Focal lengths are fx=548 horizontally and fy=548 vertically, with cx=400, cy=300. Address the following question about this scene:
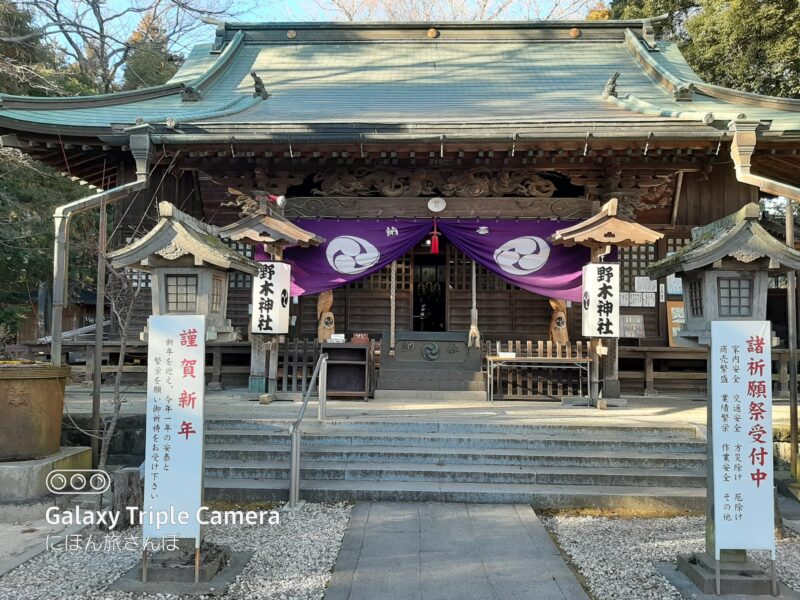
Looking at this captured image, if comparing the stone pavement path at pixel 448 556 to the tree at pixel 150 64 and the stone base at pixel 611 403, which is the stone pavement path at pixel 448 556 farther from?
the tree at pixel 150 64

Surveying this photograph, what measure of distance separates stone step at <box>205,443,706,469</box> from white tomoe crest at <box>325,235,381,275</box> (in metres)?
3.83

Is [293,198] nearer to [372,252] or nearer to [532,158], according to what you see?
[372,252]

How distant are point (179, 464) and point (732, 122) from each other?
880 centimetres

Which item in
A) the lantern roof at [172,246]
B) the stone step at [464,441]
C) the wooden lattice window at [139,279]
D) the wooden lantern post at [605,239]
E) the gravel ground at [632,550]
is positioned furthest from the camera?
the wooden lattice window at [139,279]

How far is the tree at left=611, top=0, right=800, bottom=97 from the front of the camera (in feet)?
47.2

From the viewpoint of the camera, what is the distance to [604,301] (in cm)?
859

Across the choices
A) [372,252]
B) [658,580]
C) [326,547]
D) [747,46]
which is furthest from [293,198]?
[747,46]

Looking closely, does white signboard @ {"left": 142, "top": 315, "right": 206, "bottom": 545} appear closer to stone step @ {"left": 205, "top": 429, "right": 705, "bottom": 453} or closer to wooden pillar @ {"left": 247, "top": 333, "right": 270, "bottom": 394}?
stone step @ {"left": 205, "top": 429, "right": 705, "bottom": 453}

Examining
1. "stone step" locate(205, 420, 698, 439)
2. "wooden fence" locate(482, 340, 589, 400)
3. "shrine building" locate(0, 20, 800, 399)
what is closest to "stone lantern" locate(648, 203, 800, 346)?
"stone step" locate(205, 420, 698, 439)

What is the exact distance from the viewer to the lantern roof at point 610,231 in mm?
8461

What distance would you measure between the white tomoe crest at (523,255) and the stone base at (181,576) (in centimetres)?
664

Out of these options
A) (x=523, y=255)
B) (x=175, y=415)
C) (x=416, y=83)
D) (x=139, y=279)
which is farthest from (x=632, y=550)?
(x=416, y=83)

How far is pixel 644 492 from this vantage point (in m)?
5.83

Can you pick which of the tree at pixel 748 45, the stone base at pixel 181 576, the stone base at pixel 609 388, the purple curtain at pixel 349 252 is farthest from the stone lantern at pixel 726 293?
the tree at pixel 748 45
